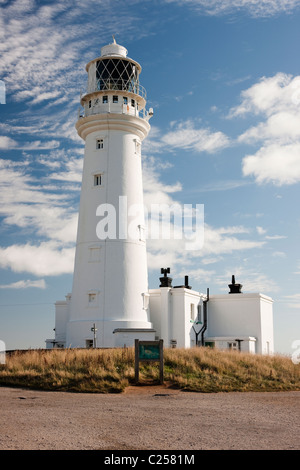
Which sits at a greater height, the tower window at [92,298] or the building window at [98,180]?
the building window at [98,180]

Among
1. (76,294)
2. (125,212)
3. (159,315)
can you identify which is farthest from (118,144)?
(159,315)

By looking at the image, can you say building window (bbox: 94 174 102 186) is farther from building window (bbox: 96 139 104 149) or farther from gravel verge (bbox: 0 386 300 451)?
gravel verge (bbox: 0 386 300 451)

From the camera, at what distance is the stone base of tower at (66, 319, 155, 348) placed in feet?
77.6

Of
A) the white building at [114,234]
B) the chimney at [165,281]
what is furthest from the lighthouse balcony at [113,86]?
the chimney at [165,281]

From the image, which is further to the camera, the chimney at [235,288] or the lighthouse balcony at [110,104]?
A: the chimney at [235,288]

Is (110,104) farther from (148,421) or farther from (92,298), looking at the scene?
(148,421)

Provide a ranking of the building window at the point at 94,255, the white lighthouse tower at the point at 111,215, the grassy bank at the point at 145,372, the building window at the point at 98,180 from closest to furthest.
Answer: the grassy bank at the point at 145,372, the white lighthouse tower at the point at 111,215, the building window at the point at 94,255, the building window at the point at 98,180

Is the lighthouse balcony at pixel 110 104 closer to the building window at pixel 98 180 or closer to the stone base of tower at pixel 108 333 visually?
the building window at pixel 98 180

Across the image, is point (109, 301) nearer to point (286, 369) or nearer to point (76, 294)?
point (76, 294)

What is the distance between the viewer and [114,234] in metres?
24.9

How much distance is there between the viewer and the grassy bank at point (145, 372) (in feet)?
47.3

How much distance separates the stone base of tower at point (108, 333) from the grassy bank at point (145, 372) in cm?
592

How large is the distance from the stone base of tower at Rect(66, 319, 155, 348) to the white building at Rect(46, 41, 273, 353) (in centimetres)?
5

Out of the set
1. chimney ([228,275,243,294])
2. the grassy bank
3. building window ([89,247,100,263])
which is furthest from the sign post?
chimney ([228,275,243,294])
